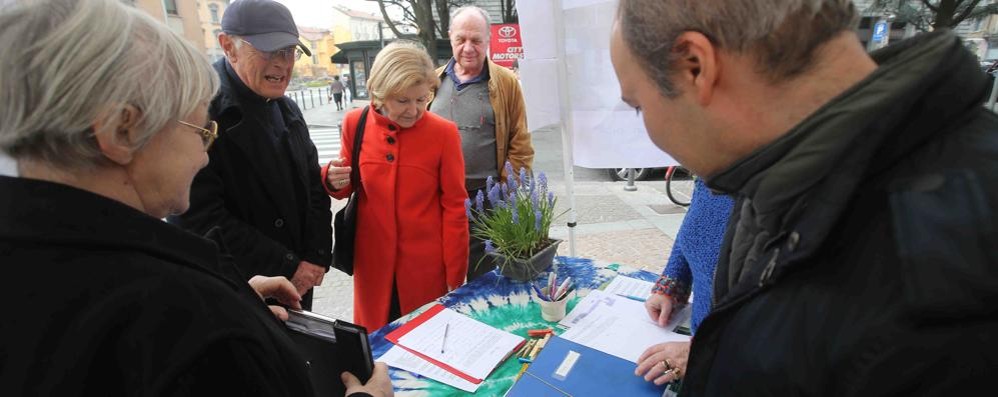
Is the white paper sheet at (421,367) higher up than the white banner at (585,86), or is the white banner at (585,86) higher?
the white banner at (585,86)

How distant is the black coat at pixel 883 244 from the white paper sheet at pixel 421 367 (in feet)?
2.51

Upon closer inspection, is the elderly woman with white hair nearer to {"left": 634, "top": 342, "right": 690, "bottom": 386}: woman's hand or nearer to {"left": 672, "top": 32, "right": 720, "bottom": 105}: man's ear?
{"left": 672, "top": 32, "right": 720, "bottom": 105}: man's ear

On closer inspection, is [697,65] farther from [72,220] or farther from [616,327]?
[616,327]

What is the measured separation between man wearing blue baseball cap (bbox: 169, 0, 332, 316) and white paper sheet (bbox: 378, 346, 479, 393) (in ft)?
2.44

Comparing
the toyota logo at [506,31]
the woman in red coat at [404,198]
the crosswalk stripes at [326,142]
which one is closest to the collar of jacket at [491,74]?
the woman in red coat at [404,198]

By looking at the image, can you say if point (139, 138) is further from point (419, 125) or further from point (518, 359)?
point (419, 125)

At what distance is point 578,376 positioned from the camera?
50.5 inches

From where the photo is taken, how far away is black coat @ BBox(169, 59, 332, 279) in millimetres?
1767

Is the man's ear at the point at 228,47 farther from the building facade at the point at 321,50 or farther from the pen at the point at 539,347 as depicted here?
the building facade at the point at 321,50

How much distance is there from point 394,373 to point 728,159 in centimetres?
105

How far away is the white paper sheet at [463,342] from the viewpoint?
1391 millimetres

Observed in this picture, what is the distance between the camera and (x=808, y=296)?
0.64m

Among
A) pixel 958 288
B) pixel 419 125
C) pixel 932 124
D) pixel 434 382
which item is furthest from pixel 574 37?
pixel 958 288

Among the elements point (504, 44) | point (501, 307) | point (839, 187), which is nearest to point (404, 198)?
point (501, 307)
